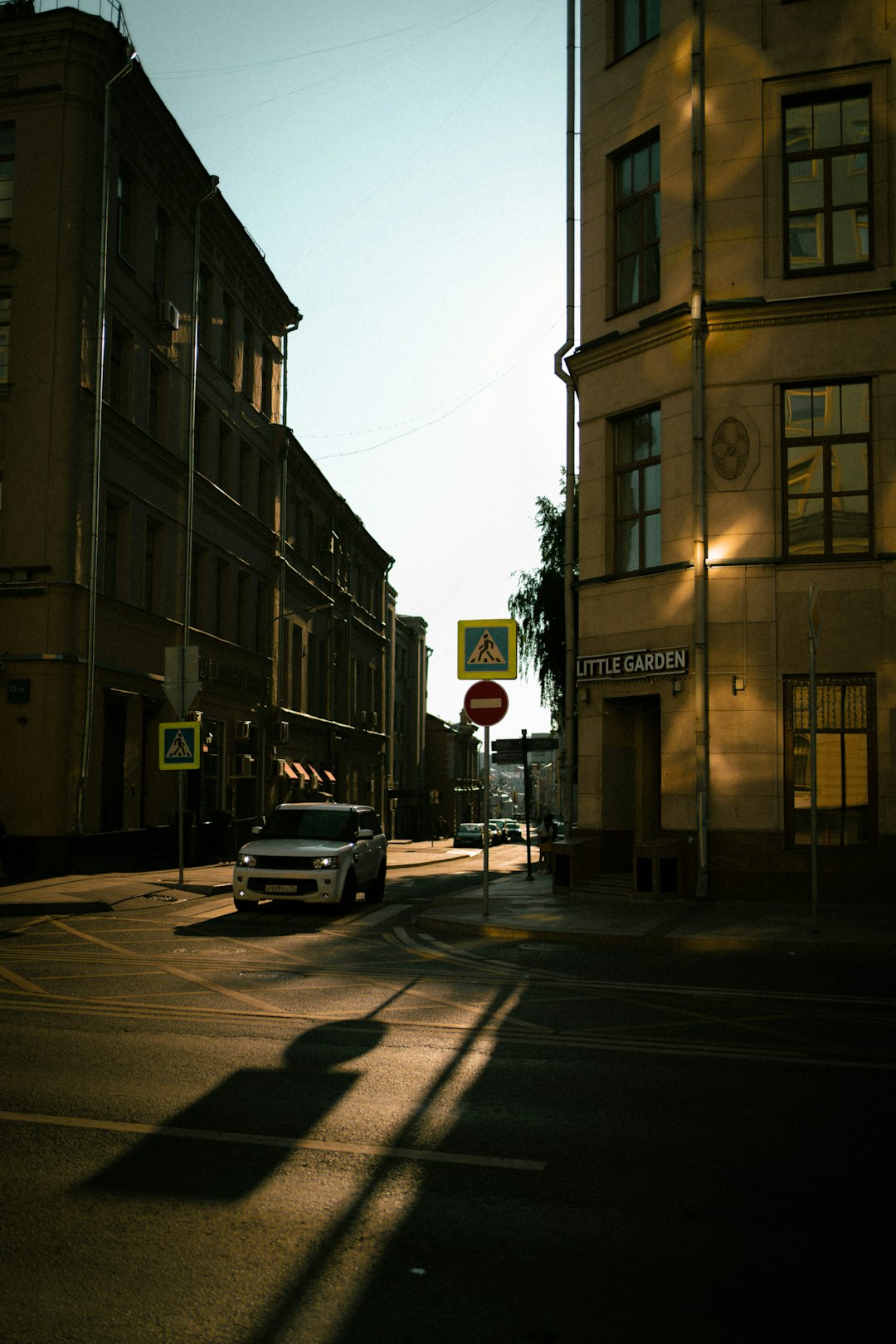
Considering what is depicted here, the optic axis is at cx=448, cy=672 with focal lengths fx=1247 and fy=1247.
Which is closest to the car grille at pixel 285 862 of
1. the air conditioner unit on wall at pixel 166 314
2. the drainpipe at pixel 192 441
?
the drainpipe at pixel 192 441

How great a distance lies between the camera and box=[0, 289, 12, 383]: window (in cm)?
2495

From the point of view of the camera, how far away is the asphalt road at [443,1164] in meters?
3.65

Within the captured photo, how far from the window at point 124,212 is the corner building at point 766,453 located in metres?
13.3

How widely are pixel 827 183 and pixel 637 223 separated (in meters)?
3.11

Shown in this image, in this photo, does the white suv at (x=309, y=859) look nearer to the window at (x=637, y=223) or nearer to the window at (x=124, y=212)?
the window at (x=637, y=223)

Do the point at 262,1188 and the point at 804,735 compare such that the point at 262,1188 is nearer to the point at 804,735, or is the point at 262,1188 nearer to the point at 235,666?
the point at 804,735

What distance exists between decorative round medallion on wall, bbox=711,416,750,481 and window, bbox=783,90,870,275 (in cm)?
237

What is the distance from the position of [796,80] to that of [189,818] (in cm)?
1983

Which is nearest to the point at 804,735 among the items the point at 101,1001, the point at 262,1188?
the point at 101,1001

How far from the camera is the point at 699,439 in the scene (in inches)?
717

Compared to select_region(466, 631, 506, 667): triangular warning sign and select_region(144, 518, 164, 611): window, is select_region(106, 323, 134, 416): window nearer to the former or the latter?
select_region(144, 518, 164, 611): window

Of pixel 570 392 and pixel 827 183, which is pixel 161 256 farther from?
pixel 827 183

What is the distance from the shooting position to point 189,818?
96.0 ft

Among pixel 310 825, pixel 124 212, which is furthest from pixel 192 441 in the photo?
pixel 310 825
